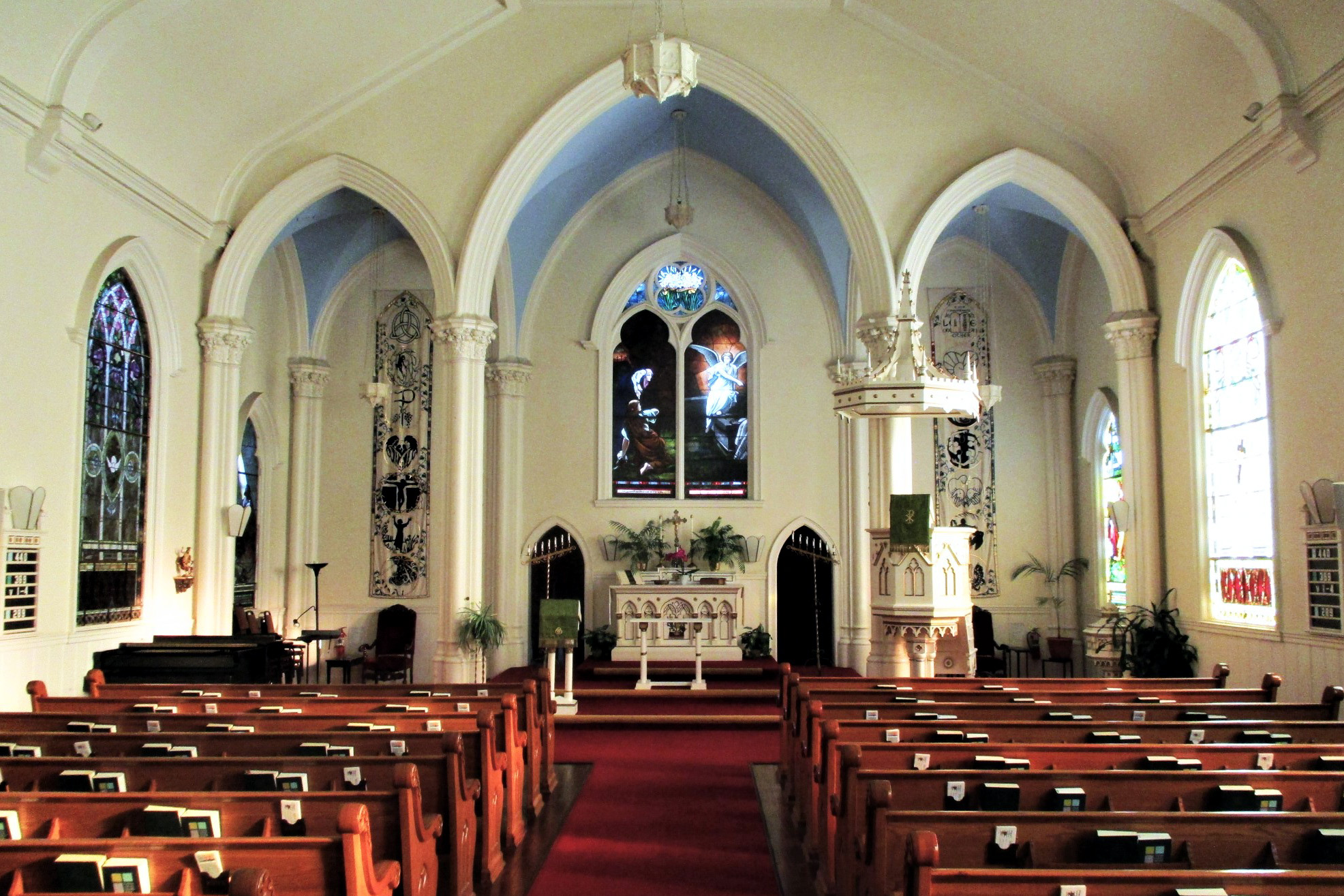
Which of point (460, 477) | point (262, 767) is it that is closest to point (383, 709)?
point (262, 767)

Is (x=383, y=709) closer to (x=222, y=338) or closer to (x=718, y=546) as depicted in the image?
(x=222, y=338)

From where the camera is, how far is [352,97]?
11.6m

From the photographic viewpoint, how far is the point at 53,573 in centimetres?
884

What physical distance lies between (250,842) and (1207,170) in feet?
31.3

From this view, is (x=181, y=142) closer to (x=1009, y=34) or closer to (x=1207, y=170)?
(x=1009, y=34)

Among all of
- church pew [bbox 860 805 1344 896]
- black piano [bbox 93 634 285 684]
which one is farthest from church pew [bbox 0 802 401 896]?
black piano [bbox 93 634 285 684]

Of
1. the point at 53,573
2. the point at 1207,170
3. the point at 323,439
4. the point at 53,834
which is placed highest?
the point at 1207,170

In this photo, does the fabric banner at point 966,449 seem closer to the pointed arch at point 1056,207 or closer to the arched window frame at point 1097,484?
the arched window frame at point 1097,484

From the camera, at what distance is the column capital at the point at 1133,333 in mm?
11148

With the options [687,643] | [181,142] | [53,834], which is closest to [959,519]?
[687,643]

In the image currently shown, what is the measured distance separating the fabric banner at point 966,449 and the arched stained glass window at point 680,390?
8.81ft

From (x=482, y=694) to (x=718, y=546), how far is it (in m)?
7.82

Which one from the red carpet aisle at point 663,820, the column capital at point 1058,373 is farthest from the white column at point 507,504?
the column capital at point 1058,373

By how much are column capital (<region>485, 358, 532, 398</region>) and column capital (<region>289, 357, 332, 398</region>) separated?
2.21 m
